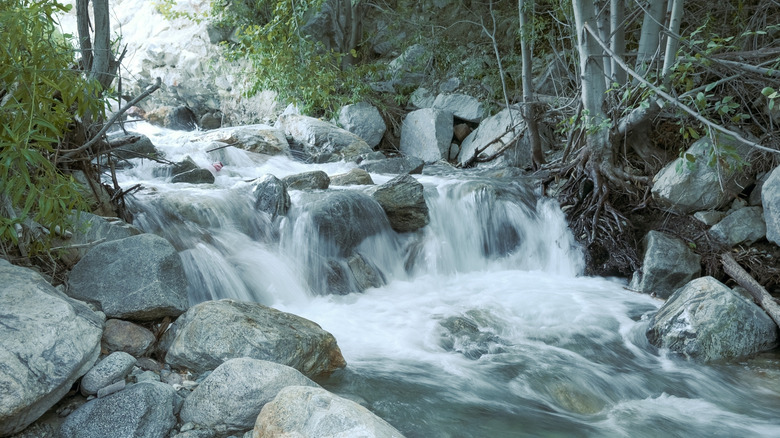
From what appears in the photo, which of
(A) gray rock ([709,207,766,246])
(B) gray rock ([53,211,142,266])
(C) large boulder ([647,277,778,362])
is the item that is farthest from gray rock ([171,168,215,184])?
(A) gray rock ([709,207,766,246])

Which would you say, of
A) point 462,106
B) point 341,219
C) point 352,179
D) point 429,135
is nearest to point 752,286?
point 341,219

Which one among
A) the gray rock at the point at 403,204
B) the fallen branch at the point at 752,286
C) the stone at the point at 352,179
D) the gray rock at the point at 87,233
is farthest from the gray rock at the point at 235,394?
the stone at the point at 352,179

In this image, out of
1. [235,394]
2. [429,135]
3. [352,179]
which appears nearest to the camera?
[235,394]

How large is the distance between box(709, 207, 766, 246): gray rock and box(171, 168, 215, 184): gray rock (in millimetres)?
6220

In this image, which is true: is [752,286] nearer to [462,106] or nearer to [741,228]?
[741,228]

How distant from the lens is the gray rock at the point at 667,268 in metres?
5.82

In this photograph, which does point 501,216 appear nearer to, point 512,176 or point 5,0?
point 512,176

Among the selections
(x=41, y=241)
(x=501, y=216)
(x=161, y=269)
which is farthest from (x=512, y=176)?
(x=41, y=241)

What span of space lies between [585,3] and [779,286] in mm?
3671

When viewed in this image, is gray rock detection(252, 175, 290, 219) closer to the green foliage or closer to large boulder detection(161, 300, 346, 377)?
large boulder detection(161, 300, 346, 377)

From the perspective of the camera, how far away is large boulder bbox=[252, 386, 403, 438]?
237 centimetres

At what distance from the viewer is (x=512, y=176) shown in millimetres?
8766

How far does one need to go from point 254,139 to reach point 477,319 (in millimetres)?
6776

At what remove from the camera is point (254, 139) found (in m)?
10.4
